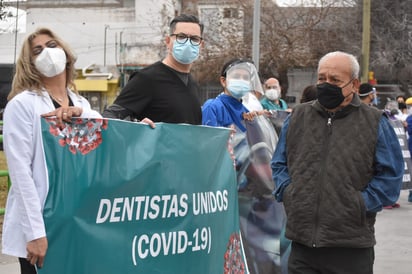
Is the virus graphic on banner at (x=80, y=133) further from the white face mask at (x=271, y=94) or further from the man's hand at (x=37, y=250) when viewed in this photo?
the white face mask at (x=271, y=94)

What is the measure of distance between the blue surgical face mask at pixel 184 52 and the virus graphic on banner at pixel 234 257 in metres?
1.15

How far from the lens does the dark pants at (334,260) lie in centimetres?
416

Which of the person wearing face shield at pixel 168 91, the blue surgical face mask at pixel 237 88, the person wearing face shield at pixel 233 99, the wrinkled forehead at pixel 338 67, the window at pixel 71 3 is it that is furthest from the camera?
the window at pixel 71 3

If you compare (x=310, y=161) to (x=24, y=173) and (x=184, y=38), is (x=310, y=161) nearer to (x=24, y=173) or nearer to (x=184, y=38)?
(x=184, y=38)

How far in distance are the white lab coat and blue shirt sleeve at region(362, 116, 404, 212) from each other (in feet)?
5.43

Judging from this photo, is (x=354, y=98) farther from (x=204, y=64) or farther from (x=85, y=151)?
(x=204, y=64)

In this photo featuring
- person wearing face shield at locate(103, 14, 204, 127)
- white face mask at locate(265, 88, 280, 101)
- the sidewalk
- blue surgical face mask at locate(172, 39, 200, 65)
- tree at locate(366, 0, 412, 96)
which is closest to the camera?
person wearing face shield at locate(103, 14, 204, 127)

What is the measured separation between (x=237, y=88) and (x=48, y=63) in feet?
7.79

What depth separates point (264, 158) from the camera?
19.0ft

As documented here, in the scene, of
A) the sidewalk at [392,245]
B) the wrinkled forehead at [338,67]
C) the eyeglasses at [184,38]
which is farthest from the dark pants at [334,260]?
the sidewalk at [392,245]

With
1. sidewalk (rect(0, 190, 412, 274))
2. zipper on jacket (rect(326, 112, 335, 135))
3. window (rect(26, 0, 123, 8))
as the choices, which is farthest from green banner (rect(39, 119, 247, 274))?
window (rect(26, 0, 123, 8))

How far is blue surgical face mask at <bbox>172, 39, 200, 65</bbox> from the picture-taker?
16.5 ft

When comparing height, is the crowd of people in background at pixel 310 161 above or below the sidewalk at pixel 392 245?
above

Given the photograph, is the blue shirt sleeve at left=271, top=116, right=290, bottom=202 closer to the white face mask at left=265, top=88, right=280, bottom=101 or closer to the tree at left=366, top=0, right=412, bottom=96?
the white face mask at left=265, top=88, right=280, bottom=101
